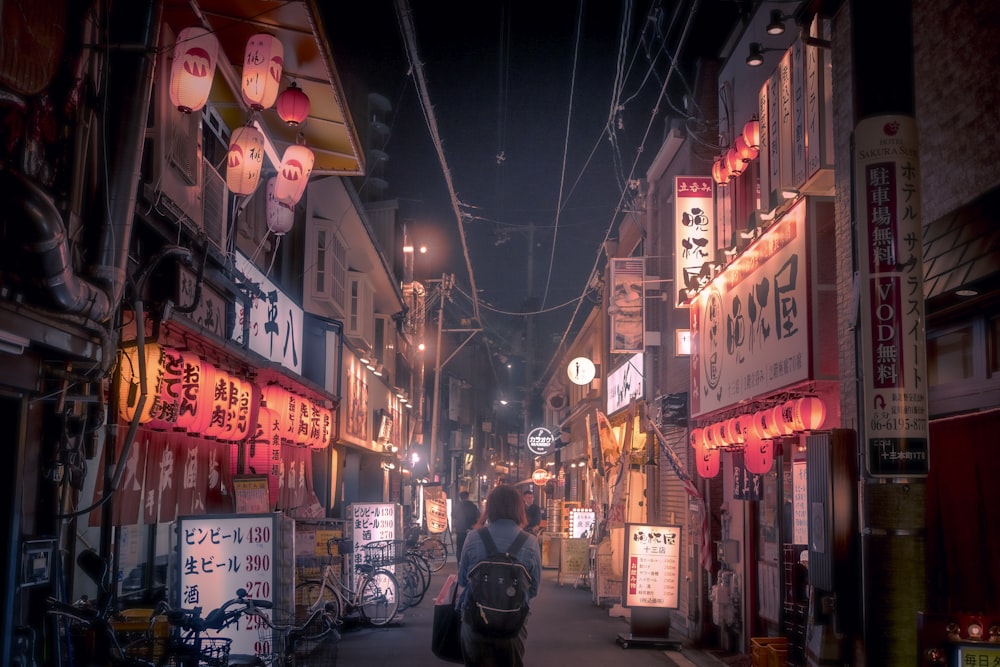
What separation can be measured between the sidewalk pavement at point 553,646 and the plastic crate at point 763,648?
267 centimetres

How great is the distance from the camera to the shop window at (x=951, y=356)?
26.0 ft

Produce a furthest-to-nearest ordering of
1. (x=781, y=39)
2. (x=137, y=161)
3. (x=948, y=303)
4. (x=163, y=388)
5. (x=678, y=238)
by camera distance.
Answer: (x=678, y=238), (x=781, y=39), (x=163, y=388), (x=137, y=161), (x=948, y=303)

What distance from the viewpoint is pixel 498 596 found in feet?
26.0

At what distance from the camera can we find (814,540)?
7910 millimetres

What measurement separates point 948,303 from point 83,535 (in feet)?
28.7

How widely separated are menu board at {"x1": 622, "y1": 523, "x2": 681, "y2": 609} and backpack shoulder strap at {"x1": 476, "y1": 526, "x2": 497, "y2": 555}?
26.0ft

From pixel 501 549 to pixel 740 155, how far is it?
8572 mm

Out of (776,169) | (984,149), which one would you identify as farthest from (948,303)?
(776,169)

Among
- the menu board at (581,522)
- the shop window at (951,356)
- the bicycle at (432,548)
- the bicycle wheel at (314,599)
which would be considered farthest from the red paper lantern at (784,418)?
the menu board at (581,522)

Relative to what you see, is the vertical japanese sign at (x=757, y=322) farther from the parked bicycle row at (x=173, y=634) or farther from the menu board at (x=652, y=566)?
the parked bicycle row at (x=173, y=634)

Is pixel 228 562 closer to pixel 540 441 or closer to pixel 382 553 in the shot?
pixel 382 553

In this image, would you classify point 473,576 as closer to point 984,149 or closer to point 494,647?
point 494,647

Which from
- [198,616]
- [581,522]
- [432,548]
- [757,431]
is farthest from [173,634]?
[432,548]

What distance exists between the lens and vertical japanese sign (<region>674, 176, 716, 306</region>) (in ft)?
55.9
